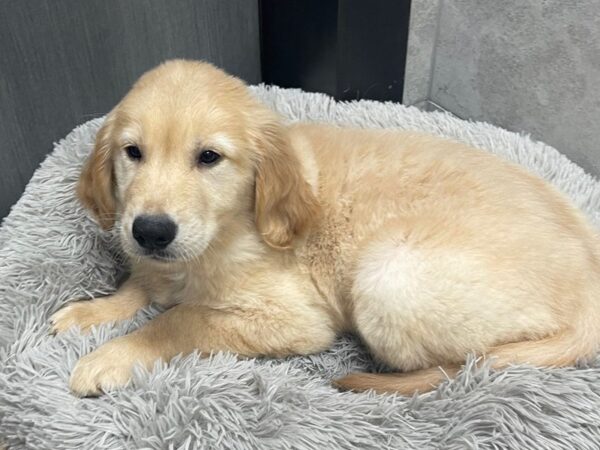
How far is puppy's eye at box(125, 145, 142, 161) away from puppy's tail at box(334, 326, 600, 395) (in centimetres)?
75

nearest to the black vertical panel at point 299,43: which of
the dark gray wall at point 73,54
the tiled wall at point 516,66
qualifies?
the dark gray wall at point 73,54

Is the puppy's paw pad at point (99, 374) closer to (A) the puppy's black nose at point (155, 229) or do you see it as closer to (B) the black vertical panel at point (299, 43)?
(A) the puppy's black nose at point (155, 229)

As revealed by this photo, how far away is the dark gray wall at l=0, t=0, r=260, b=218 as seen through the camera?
7.00 feet

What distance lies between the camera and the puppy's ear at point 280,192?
1658mm

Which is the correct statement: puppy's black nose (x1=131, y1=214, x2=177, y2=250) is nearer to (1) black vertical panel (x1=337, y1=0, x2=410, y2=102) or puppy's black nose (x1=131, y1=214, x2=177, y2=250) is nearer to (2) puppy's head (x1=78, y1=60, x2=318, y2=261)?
(2) puppy's head (x1=78, y1=60, x2=318, y2=261)

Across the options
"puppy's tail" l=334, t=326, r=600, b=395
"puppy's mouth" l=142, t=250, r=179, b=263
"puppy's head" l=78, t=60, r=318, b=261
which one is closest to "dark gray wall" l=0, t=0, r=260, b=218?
"puppy's head" l=78, t=60, r=318, b=261

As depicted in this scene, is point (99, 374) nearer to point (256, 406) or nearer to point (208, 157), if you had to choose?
point (256, 406)

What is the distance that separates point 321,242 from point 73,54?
1123mm

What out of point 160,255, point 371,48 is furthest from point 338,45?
point 160,255

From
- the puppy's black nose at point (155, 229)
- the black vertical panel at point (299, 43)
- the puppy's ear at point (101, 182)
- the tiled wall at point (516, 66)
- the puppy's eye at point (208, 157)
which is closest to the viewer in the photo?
the puppy's black nose at point (155, 229)

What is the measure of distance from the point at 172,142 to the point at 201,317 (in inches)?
19.4

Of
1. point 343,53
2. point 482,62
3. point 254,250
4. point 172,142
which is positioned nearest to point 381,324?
point 254,250

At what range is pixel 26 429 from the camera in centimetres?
156

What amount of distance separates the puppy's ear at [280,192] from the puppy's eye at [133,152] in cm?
28
